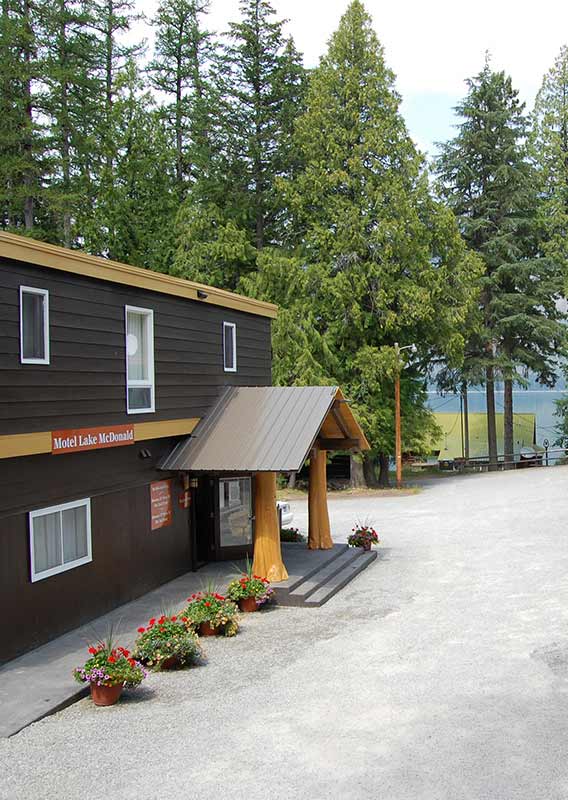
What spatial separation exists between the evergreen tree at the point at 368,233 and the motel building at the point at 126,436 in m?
13.6

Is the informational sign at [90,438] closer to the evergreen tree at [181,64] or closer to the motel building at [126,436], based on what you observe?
the motel building at [126,436]

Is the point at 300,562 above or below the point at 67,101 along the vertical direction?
below

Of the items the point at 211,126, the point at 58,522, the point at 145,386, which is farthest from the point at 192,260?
the point at 58,522

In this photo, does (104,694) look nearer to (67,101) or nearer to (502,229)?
(67,101)

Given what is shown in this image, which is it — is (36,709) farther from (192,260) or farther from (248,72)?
(248,72)

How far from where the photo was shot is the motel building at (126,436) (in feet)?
35.3

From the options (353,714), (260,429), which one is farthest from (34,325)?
(353,714)

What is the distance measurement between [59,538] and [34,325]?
2.99 meters

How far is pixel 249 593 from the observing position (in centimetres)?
1311

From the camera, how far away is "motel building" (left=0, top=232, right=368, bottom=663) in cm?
1077

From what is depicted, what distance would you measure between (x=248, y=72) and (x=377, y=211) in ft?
28.3

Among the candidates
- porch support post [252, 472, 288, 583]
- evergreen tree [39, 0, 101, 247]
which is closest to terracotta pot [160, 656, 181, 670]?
porch support post [252, 472, 288, 583]

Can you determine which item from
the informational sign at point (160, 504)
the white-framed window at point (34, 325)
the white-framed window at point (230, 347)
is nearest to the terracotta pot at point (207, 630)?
the informational sign at point (160, 504)

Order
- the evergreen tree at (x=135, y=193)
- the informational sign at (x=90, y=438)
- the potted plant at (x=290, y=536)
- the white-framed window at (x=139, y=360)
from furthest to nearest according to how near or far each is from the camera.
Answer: the evergreen tree at (x=135, y=193), the potted plant at (x=290, y=536), the white-framed window at (x=139, y=360), the informational sign at (x=90, y=438)
